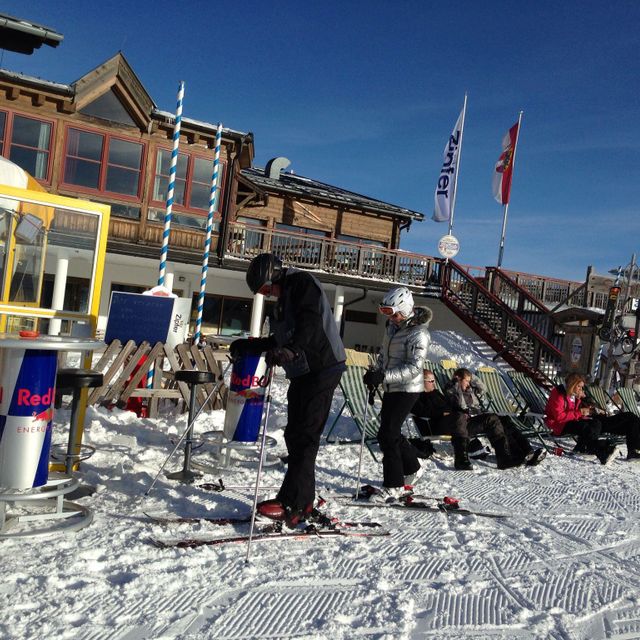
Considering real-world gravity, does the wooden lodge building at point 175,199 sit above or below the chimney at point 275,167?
below

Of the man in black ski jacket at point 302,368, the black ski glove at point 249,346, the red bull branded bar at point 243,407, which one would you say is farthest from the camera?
the red bull branded bar at point 243,407

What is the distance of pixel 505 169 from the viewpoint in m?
23.0

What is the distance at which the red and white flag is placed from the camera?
2253 cm

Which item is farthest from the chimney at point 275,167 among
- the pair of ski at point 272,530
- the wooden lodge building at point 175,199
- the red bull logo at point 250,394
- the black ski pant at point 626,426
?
the pair of ski at point 272,530

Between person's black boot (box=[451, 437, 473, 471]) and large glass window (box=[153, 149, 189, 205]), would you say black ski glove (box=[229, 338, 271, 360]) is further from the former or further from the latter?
large glass window (box=[153, 149, 189, 205])

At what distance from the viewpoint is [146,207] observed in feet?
50.2

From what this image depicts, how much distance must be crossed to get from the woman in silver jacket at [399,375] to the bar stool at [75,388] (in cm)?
202

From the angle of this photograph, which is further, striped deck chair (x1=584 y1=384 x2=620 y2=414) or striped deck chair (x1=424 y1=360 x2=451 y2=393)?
striped deck chair (x1=584 y1=384 x2=620 y2=414)

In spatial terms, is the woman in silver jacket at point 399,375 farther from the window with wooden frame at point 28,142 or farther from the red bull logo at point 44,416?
the window with wooden frame at point 28,142

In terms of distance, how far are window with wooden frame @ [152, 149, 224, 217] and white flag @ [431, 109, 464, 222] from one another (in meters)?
7.91

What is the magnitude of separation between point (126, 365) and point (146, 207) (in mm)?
8884

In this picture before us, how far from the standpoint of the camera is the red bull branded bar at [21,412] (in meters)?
3.31

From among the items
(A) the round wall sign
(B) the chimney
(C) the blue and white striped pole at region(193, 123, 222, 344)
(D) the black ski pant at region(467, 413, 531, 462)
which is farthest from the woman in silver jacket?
(B) the chimney

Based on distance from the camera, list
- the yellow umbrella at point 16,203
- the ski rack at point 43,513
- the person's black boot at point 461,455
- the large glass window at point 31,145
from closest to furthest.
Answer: the ski rack at point 43,513 < the yellow umbrella at point 16,203 < the person's black boot at point 461,455 < the large glass window at point 31,145
